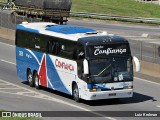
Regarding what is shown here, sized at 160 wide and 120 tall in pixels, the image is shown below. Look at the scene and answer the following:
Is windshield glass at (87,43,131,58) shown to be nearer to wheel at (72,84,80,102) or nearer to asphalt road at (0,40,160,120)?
wheel at (72,84,80,102)

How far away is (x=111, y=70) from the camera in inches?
917

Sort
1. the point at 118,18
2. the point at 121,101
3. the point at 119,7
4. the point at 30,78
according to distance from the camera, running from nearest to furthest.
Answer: the point at 121,101, the point at 30,78, the point at 118,18, the point at 119,7

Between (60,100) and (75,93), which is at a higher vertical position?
(75,93)

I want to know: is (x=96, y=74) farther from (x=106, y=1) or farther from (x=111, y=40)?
(x=106, y=1)

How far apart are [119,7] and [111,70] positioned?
63.4m

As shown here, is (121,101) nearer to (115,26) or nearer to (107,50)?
(107,50)

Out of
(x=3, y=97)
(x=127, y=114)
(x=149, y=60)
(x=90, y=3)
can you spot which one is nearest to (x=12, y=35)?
(x=149, y=60)

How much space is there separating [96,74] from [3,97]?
4.60 m

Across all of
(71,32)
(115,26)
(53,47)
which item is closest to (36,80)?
(53,47)

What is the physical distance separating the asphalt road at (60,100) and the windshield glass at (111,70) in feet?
3.47

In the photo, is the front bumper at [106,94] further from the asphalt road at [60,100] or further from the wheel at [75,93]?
the wheel at [75,93]

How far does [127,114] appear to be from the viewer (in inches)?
834

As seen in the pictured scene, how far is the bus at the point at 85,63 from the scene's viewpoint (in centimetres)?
2311

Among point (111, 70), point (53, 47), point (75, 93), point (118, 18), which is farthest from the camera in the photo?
point (118, 18)
